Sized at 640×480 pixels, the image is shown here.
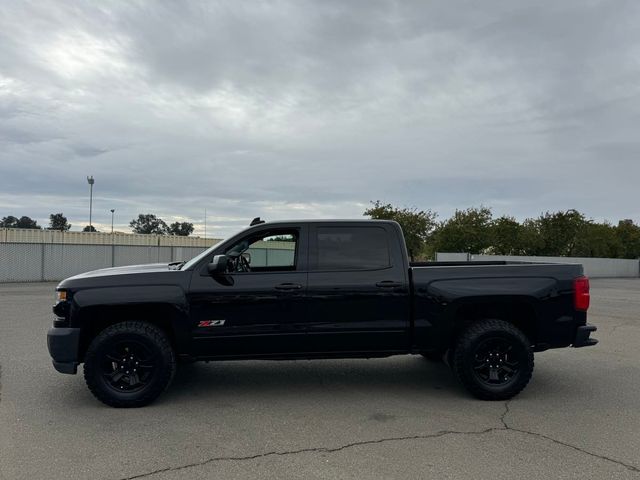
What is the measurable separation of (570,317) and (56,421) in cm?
513

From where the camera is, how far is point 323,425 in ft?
14.5

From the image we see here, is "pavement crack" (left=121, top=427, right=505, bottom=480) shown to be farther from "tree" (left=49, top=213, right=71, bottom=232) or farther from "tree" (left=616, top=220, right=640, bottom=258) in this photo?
"tree" (left=49, top=213, right=71, bottom=232)

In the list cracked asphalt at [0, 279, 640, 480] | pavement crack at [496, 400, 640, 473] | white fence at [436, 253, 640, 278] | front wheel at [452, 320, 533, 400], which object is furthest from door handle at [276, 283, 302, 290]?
white fence at [436, 253, 640, 278]

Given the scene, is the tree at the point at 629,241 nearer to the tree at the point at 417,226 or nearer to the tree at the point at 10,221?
the tree at the point at 417,226

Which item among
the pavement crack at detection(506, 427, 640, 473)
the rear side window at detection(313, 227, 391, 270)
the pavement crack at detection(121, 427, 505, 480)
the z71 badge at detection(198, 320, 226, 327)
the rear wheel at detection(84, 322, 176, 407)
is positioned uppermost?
the rear side window at detection(313, 227, 391, 270)

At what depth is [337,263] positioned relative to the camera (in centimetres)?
→ 527

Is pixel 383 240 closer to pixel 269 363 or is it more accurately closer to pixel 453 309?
pixel 453 309

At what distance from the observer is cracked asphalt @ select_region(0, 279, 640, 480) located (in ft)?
11.8

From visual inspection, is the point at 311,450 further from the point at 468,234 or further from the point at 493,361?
the point at 468,234

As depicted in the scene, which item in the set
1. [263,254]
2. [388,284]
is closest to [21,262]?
[263,254]

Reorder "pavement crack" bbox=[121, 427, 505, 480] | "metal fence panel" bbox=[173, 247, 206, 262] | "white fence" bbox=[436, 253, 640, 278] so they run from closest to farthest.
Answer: "pavement crack" bbox=[121, 427, 505, 480] < "metal fence panel" bbox=[173, 247, 206, 262] < "white fence" bbox=[436, 253, 640, 278]

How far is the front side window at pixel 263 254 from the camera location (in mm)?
5332

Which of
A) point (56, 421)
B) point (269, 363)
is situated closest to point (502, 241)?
point (269, 363)

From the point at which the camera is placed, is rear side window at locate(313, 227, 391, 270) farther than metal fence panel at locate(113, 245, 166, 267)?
No
